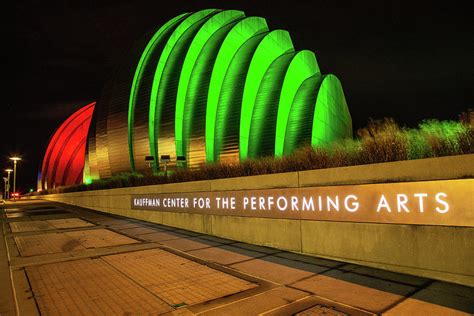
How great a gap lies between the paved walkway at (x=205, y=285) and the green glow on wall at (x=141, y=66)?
1576cm

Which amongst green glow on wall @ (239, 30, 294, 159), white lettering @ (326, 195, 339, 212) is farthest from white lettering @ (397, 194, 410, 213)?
green glow on wall @ (239, 30, 294, 159)

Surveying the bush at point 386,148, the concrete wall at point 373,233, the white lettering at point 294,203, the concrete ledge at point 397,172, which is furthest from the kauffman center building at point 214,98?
the concrete ledge at point 397,172

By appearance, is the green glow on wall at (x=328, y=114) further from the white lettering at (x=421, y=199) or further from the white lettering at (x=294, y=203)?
the white lettering at (x=421, y=199)

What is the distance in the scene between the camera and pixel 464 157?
4750mm

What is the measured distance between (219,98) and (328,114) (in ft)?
23.4

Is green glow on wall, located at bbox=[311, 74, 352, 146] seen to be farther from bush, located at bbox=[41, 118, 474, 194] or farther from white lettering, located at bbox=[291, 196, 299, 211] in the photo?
white lettering, located at bbox=[291, 196, 299, 211]

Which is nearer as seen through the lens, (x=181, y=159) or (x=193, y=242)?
(x=193, y=242)

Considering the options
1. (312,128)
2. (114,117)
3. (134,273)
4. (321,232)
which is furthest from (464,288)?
(114,117)

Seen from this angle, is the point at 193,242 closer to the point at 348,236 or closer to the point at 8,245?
the point at 348,236

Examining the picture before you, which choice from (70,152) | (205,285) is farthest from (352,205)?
(70,152)

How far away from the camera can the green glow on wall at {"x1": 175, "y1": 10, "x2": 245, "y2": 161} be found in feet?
67.8

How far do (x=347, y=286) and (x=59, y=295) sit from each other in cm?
416

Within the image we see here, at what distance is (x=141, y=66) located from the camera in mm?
24297

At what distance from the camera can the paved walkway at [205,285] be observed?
402 cm
